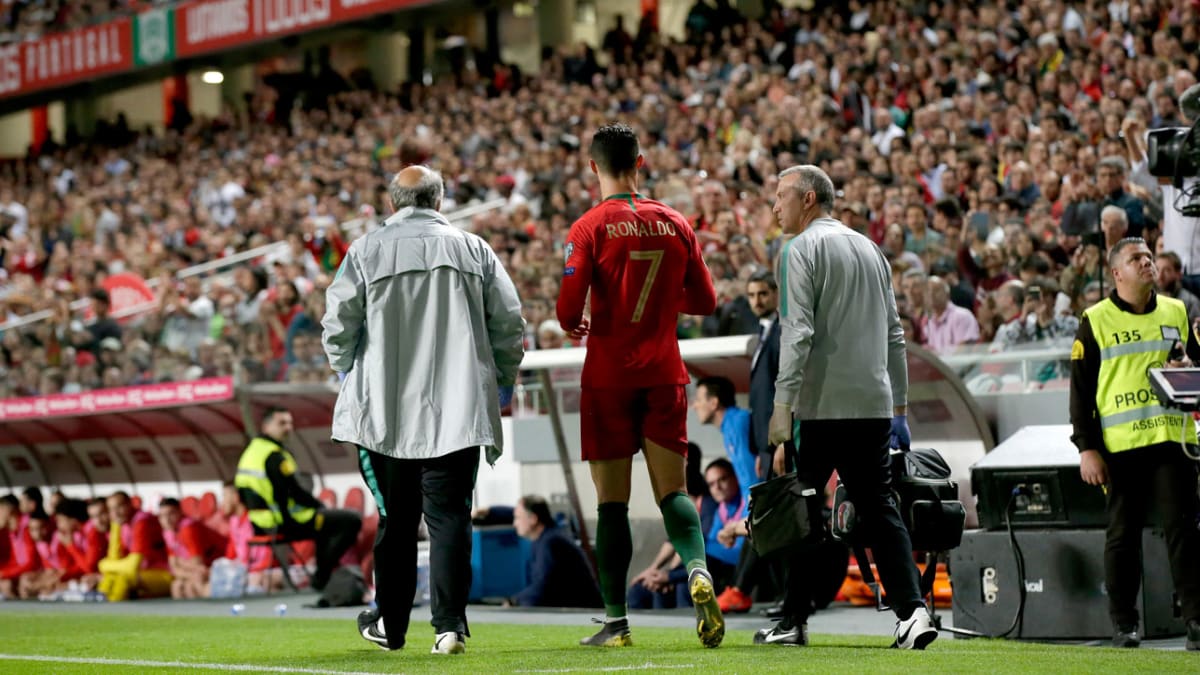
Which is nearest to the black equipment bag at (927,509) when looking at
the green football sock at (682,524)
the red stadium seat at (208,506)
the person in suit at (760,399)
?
the green football sock at (682,524)

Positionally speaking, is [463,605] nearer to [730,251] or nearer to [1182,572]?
[1182,572]

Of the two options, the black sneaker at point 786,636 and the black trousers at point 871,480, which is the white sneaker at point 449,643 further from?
the black trousers at point 871,480

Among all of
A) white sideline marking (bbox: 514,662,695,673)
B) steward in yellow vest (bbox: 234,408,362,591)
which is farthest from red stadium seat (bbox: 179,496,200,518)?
white sideline marking (bbox: 514,662,695,673)

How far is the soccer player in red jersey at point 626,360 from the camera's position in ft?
21.8

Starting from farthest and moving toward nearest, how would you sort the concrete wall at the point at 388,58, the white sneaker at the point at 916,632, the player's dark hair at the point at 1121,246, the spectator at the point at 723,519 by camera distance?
the concrete wall at the point at 388,58, the spectator at the point at 723,519, the player's dark hair at the point at 1121,246, the white sneaker at the point at 916,632

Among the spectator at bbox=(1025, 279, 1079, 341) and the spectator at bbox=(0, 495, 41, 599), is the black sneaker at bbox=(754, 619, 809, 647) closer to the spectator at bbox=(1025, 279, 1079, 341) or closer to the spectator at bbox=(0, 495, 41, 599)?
the spectator at bbox=(1025, 279, 1079, 341)

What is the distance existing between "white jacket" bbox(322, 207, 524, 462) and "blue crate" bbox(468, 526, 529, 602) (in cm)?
602

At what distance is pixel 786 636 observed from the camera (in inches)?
271

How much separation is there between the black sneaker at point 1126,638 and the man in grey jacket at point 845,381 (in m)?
1.33

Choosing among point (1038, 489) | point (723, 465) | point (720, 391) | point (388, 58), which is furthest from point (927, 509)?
point (388, 58)

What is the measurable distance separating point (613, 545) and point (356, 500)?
895 centimetres

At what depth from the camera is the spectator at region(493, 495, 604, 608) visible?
1165 cm

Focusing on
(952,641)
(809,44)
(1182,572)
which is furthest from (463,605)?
(809,44)

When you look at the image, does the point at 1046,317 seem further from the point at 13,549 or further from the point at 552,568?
the point at 13,549
